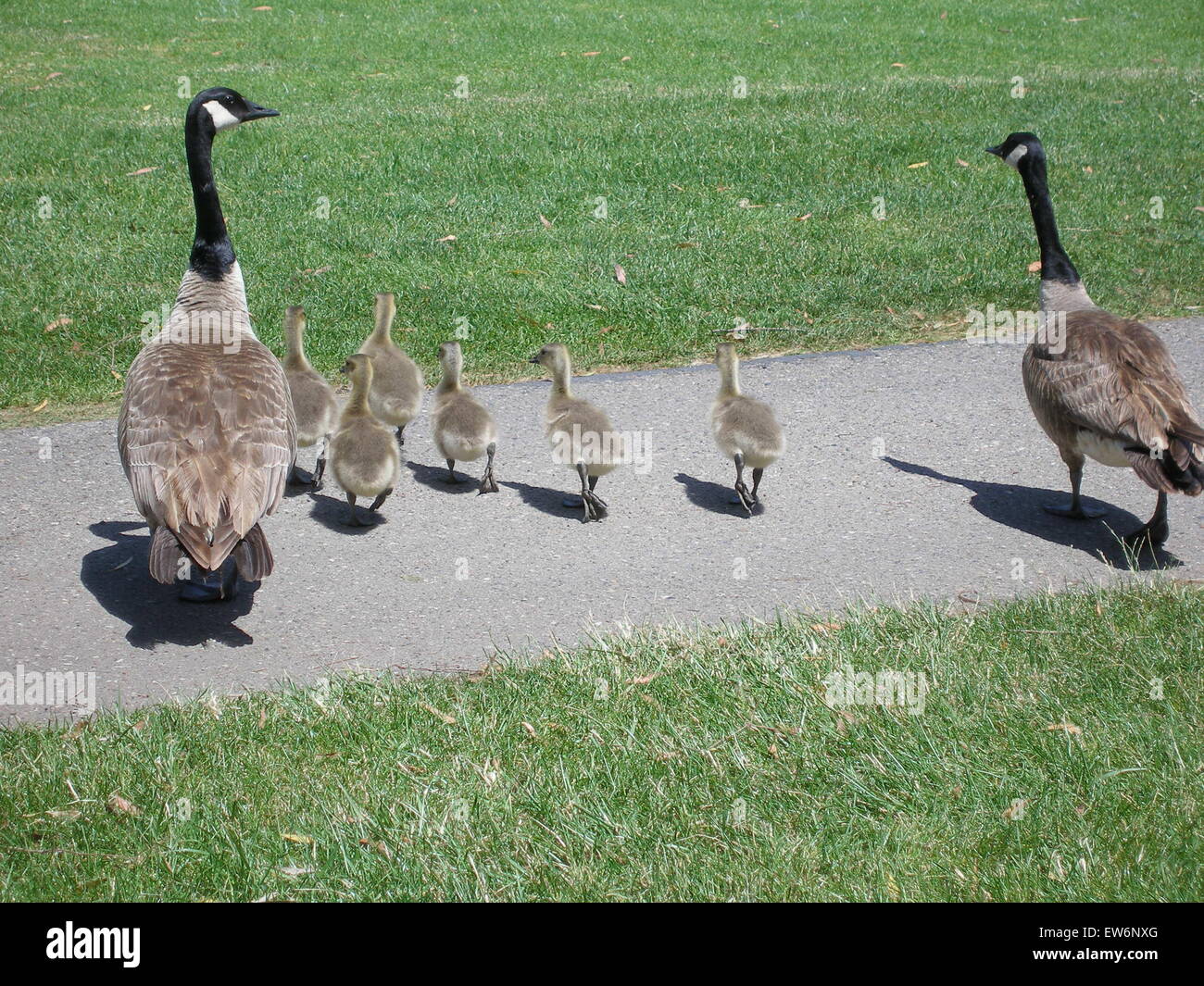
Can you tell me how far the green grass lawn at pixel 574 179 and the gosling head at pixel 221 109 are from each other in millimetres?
1844

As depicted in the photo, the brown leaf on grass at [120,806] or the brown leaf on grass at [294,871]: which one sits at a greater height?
the brown leaf on grass at [120,806]

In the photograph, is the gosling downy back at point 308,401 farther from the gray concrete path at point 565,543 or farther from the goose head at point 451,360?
the goose head at point 451,360

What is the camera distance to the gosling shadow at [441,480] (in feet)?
23.3

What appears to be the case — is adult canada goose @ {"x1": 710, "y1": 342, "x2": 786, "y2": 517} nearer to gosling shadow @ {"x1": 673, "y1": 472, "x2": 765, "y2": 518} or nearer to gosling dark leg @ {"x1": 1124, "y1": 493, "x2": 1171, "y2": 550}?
gosling shadow @ {"x1": 673, "y1": 472, "x2": 765, "y2": 518}

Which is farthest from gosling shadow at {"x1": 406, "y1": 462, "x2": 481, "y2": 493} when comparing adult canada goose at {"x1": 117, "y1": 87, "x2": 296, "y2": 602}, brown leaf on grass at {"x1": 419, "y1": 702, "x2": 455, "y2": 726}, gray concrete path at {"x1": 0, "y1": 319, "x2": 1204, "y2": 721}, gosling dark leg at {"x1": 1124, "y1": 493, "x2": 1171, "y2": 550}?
gosling dark leg at {"x1": 1124, "y1": 493, "x2": 1171, "y2": 550}

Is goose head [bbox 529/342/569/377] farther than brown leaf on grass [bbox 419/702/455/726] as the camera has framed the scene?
Yes

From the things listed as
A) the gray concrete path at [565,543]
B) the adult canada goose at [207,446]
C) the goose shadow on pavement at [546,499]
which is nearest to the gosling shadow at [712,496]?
the gray concrete path at [565,543]

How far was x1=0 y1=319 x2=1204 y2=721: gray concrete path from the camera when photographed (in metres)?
5.42

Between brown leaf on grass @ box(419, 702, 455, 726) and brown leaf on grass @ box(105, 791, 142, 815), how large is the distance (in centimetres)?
113

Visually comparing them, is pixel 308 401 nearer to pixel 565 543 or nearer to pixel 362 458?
pixel 362 458

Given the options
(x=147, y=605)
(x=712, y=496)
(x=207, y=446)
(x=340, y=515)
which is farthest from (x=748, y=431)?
(x=147, y=605)

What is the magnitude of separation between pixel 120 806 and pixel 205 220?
150 inches

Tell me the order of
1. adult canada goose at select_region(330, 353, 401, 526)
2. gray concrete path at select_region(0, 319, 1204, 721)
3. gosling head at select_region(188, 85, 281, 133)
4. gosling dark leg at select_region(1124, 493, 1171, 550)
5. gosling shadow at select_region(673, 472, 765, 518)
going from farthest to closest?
gosling head at select_region(188, 85, 281, 133) → gosling shadow at select_region(673, 472, 765, 518) → adult canada goose at select_region(330, 353, 401, 526) → gosling dark leg at select_region(1124, 493, 1171, 550) → gray concrete path at select_region(0, 319, 1204, 721)

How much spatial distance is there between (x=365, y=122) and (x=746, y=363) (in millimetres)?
7422
